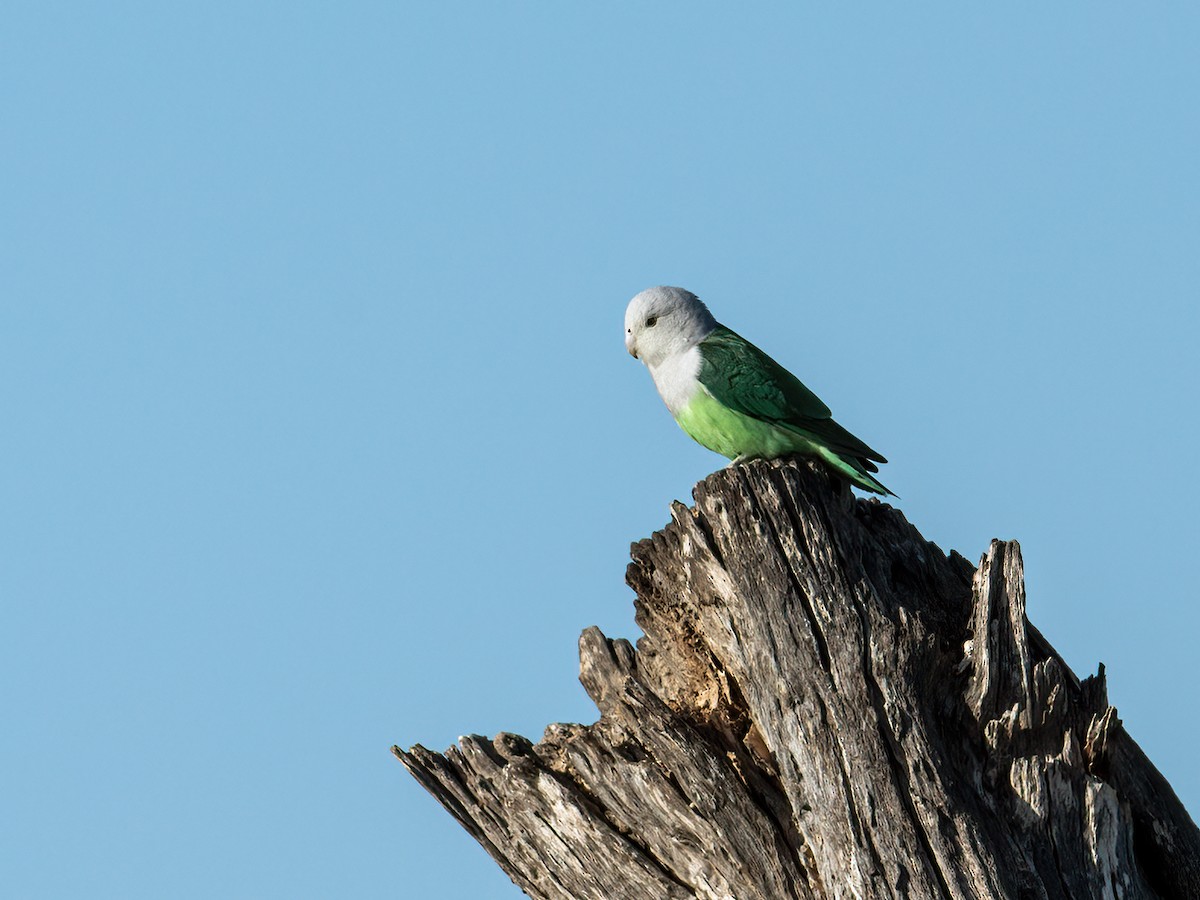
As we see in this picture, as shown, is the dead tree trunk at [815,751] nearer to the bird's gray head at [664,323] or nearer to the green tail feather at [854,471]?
the green tail feather at [854,471]

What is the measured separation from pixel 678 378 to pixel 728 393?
1.80ft

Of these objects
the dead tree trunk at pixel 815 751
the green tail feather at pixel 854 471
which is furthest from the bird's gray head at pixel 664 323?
the dead tree trunk at pixel 815 751

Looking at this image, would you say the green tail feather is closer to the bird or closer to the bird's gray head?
the bird

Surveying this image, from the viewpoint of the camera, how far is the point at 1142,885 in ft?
23.6

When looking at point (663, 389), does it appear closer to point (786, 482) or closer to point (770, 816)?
point (786, 482)

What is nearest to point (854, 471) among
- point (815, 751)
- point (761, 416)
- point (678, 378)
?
point (761, 416)

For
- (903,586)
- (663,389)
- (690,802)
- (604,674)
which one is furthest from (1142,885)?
(663,389)

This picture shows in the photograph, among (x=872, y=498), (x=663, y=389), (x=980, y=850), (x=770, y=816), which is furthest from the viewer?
(x=663, y=389)

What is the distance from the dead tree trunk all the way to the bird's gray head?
268 centimetres

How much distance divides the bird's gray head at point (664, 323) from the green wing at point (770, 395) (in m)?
0.45

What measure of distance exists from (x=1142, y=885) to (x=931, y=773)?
5.14 feet

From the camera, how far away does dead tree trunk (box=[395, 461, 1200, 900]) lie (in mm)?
6676

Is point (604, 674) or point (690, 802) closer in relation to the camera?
point (690, 802)

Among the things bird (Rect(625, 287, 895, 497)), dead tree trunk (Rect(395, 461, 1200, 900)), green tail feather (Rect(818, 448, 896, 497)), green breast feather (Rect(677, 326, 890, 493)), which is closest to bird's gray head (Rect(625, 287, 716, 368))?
bird (Rect(625, 287, 895, 497))
